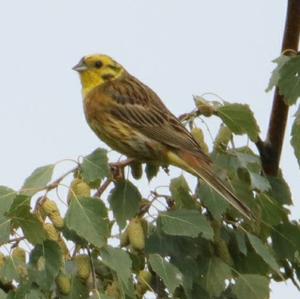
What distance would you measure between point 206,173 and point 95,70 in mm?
1460

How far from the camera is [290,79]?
14.9 feet

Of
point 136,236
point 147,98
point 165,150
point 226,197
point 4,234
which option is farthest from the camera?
point 147,98

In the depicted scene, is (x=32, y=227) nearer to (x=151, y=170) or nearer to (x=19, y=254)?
(x=19, y=254)

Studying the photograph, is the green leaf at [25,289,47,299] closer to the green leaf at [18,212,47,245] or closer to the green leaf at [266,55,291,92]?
the green leaf at [18,212,47,245]

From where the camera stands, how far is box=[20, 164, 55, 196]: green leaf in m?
4.18

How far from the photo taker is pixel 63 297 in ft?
13.6

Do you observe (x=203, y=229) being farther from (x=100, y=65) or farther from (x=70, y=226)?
(x=100, y=65)

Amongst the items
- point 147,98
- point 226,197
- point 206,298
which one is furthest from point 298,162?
point 147,98

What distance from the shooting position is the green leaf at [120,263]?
410cm

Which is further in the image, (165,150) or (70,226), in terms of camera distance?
(165,150)

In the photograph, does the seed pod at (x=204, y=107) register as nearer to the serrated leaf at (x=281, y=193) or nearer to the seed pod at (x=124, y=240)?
the serrated leaf at (x=281, y=193)

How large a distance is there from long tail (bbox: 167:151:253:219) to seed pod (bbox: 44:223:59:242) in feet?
2.65

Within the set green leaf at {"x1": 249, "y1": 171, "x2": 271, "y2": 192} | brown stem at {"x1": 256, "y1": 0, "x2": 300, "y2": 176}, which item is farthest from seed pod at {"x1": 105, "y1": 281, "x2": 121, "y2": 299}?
brown stem at {"x1": 256, "y1": 0, "x2": 300, "y2": 176}

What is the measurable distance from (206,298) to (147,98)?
6.61 ft
